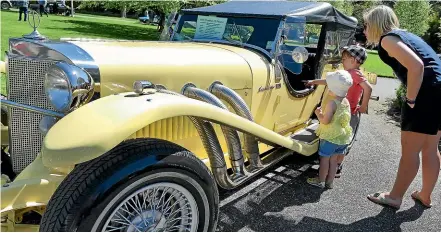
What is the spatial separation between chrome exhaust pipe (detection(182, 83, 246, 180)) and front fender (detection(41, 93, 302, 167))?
0.33 meters

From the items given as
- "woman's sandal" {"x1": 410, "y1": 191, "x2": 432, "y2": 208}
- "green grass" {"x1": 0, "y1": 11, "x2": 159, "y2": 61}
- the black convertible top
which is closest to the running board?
"woman's sandal" {"x1": 410, "y1": 191, "x2": 432, "y2": 208}

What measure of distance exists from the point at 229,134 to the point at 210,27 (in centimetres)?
152

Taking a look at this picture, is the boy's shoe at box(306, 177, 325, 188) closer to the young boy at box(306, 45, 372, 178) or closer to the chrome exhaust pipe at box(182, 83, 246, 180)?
the young boy at box(306, 45, 372, 178)

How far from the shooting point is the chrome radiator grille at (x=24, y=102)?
242cm

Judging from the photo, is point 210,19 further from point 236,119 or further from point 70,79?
point 70,79

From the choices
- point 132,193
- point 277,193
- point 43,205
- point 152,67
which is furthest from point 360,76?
point 43,205

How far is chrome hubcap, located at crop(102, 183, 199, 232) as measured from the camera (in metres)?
2.04

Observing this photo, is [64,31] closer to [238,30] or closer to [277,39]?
[238,30]

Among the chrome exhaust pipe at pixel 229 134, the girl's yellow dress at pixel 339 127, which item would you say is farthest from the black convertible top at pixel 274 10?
the chrome exhaust pipe at pixel 229 134

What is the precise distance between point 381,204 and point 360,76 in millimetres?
1207

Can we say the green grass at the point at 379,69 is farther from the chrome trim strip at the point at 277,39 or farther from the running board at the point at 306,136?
the chrome trim strip at the point at 277,39

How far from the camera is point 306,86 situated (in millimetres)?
4332

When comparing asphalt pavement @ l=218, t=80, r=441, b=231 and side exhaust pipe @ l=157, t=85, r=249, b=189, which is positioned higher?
side exhaust pipe @ l=157, t=85, r=249, b=189

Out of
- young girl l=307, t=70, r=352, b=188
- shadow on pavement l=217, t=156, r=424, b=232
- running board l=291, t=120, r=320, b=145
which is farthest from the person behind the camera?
running board l=291, t=120, r=320, b=145
